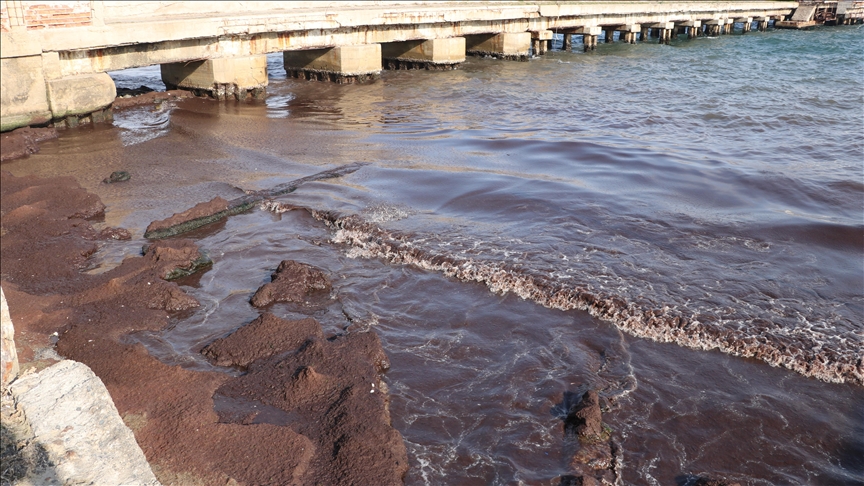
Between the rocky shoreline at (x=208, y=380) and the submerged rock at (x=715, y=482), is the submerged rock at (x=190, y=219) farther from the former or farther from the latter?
the submerged rock at (x=715, y=482)

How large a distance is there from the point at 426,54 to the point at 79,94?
425 inches

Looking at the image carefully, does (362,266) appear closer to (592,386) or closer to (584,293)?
(584,293)

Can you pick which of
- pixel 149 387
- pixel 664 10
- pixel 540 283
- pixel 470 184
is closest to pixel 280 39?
pixel 470 184

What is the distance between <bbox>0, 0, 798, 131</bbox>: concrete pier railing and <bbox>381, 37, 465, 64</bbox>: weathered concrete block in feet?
0.10

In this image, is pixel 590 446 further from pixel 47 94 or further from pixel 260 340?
pixel 47 94

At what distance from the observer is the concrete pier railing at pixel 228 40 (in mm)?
11836

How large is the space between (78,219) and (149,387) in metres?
4.28

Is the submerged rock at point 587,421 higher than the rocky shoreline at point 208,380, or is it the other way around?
the rocky shoreline at point 208,380

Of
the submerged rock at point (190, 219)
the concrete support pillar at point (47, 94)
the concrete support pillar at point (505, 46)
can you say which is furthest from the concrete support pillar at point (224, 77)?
the concrete support pillar at point (505, 46)

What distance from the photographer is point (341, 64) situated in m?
18.1

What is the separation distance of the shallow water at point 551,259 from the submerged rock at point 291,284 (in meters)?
0.16

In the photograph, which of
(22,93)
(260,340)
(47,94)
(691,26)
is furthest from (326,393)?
(691,26)

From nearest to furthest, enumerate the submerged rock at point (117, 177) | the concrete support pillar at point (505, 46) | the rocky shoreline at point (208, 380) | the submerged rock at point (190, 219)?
1. the rocky shoreline at point (208, 380)
2. the submerged rock at point (190, 219)
3. the submerged rock at point (117, 177)
4. the concrete support pillar at point (505, 46)

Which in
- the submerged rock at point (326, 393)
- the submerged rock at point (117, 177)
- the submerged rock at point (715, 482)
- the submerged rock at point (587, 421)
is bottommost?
the submerged rock at point (715, 482)
